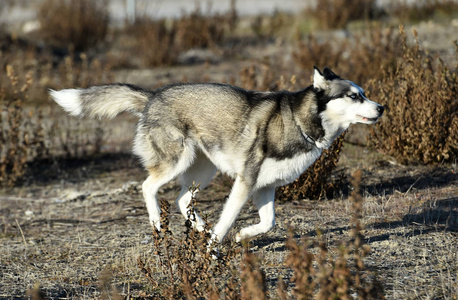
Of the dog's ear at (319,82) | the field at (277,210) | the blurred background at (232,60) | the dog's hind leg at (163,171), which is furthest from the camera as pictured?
the blurred background at (232,60)

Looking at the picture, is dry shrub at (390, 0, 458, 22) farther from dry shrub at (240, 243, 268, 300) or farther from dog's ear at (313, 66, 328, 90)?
dry shrub at (240, 243, 268, 300)

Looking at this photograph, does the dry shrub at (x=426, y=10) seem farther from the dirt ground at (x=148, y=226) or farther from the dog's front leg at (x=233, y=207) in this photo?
the dog's front leg at (x=233, y=207)

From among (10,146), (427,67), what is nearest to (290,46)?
(427,67)

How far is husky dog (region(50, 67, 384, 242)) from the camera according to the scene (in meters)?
4.21

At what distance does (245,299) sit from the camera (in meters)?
2.79

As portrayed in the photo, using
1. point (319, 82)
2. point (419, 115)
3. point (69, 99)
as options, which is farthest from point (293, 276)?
point (419, 115)

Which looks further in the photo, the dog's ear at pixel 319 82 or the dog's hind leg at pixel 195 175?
the dog's hind leg at pixel 195 175

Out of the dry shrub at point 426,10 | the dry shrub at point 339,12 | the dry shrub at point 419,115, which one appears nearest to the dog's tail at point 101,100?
the dry shrub at point 419,115

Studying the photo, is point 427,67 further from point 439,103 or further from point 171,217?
point 171,217

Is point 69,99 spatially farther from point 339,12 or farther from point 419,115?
point 339,12

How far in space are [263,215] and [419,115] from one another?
8.26 feet

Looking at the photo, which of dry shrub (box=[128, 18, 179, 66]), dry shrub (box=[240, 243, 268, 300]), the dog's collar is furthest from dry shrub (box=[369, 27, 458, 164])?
dry shrub (box=[128, 18, 179, 66])

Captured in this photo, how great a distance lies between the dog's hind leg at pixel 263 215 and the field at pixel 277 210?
121 millimetres

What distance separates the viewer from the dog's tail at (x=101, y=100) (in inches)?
188
